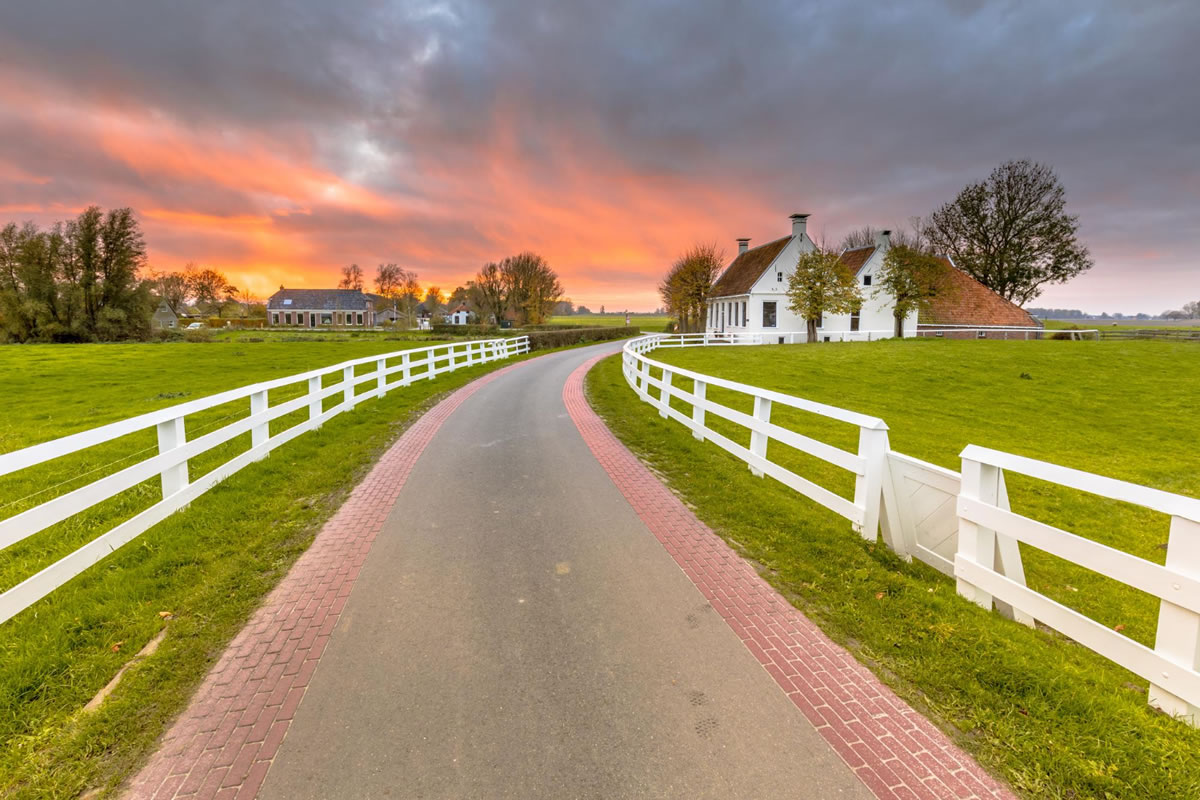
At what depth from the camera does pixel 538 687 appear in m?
3.10

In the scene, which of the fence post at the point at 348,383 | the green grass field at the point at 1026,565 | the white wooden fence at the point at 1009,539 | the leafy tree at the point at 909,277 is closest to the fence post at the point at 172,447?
the green grass field at the point at 1026,565

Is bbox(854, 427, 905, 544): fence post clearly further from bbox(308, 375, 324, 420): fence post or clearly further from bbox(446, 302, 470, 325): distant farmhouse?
bbox(446, 302, 470, 325): distant farmhouse

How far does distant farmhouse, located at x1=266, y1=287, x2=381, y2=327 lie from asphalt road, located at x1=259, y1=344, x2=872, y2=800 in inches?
3839

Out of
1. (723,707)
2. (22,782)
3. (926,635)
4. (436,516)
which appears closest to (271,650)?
(22,782)

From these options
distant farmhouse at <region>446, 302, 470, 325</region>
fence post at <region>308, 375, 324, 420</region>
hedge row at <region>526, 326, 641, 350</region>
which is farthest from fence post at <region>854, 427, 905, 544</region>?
distant farmhouse at <region>446, 302, 470, 325</region>

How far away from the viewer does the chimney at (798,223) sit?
3858 cm

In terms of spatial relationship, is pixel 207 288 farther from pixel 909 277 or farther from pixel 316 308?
pixel 909 277

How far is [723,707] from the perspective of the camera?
294 cm

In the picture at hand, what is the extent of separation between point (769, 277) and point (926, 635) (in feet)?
124

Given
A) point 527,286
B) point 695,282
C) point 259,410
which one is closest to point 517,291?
point 527,286

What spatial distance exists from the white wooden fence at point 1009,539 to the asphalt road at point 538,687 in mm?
1855

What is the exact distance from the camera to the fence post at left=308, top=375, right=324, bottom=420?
970 centimetres

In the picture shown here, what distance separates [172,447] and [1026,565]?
9.06 metres

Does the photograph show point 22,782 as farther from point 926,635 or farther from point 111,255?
point 111,255
